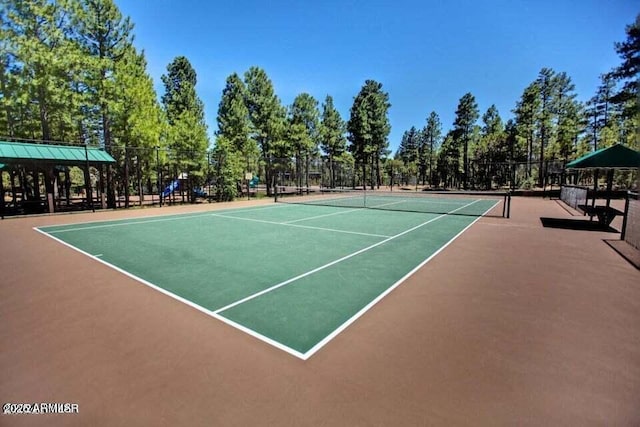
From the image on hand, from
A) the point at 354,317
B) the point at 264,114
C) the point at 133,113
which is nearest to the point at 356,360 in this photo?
the point at 354,317

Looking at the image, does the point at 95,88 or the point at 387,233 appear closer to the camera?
the point at 387,233

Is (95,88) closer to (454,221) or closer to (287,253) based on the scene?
(287,253)

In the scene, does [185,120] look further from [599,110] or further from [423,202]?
[599,110]

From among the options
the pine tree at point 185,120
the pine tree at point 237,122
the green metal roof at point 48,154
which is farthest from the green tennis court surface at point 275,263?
the pine tree at point 237,122

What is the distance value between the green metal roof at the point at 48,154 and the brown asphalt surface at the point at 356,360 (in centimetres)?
1294

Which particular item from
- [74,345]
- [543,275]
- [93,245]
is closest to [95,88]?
[93,245]

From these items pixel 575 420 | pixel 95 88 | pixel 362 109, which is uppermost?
pixel 362 109

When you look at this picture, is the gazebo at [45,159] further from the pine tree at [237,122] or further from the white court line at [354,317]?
the white court line at [354,317]

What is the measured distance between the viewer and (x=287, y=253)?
7344mm

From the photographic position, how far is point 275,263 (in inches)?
255

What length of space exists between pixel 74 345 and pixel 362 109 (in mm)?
43413

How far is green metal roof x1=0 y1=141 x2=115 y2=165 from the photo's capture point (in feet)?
46.4

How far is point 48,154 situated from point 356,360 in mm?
19519

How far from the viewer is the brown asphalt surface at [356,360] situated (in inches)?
93.7
